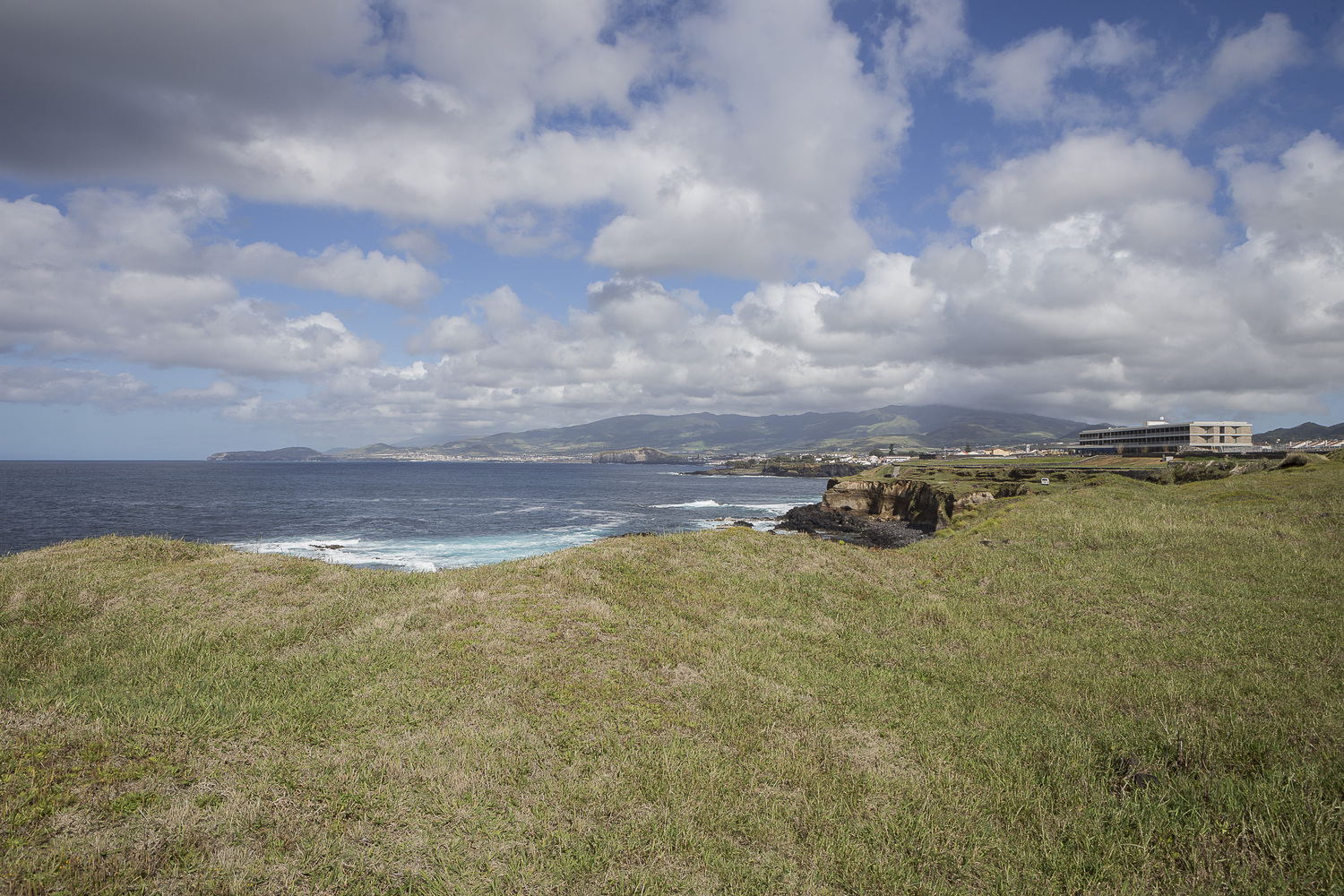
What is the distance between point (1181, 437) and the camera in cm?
14050

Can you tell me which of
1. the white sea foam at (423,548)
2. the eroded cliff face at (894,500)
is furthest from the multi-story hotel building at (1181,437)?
the white sea foam at (423,548)

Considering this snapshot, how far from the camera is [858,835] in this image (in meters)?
6.90

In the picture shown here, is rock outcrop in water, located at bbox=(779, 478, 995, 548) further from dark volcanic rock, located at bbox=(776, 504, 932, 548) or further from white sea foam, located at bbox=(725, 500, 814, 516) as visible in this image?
white sea foam, located at bbox=(725, 500, 814, 516)

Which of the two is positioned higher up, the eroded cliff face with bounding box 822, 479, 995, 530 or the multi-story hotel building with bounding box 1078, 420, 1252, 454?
the multi-story hotel building with bounding box 1078, 420, 1252, 454

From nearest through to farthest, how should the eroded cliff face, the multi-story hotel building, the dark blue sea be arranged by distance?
the dark blue sea
the eroded cliff face
the multi-story hotel building

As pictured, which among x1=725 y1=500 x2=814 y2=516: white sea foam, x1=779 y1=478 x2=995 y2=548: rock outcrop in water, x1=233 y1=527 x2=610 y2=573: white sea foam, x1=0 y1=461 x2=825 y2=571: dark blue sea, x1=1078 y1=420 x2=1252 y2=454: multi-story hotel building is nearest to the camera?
x1=233 y1=527 x2=610 y2=573: white sea foam

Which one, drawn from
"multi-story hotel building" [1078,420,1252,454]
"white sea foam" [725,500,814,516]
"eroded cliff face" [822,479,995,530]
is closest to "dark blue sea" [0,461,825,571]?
"white sea foam" [725,500,814,516]

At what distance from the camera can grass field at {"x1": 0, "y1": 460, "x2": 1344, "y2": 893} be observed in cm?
624

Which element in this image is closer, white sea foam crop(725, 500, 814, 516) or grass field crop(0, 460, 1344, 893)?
grass field crop(0, 460, 1344, 893)

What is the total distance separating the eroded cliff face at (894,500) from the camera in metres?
66.0

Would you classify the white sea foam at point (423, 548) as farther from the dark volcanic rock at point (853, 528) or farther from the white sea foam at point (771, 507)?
the white sea foam at point (771, 507)

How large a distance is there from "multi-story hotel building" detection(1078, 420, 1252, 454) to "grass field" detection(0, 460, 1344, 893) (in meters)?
141

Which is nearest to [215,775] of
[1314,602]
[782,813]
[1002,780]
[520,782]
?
[520,782]

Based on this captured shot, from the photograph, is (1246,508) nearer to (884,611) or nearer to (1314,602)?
(1314,602)
